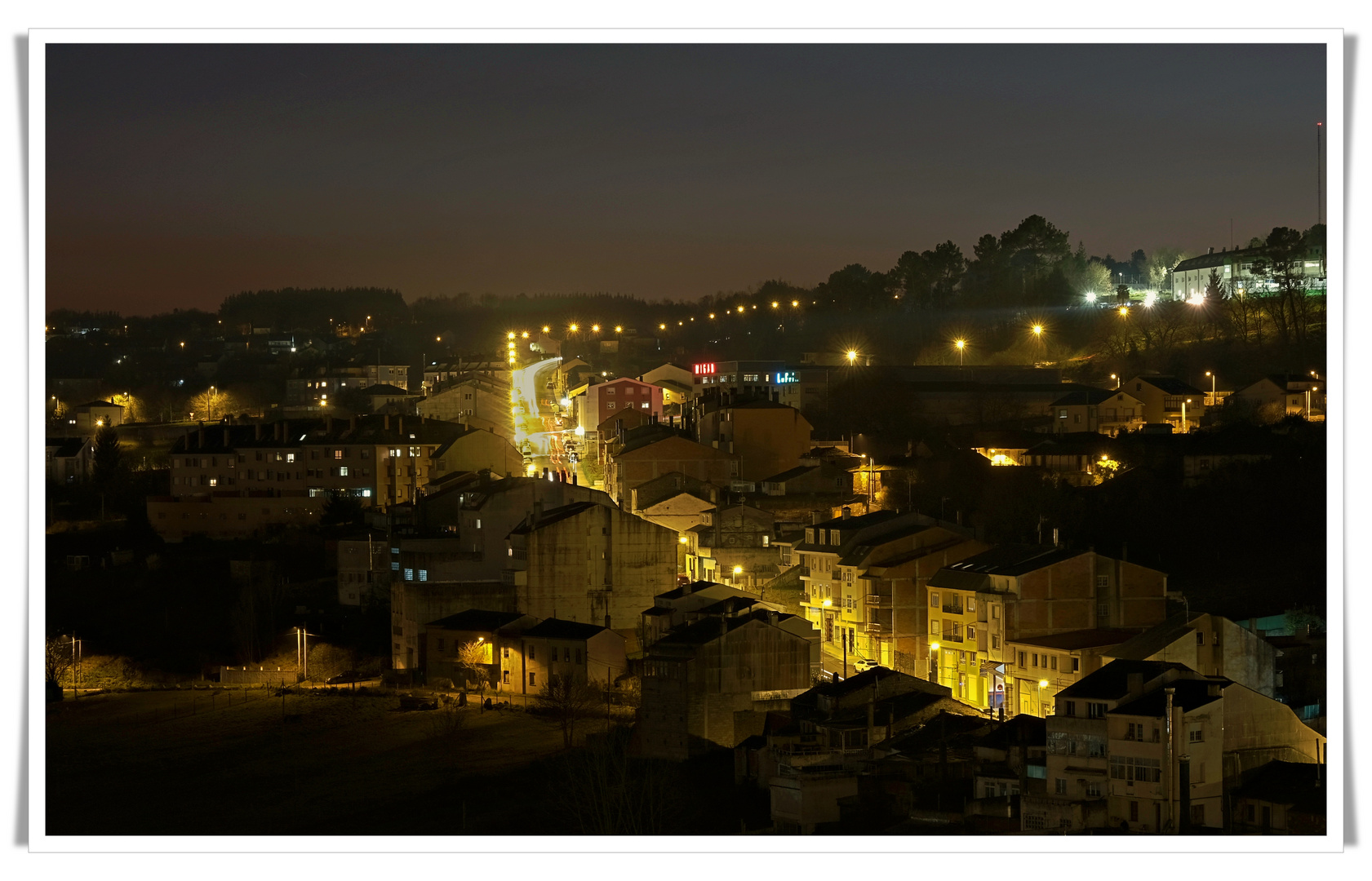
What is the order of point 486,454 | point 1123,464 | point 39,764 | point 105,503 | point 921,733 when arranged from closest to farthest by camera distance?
point 39,764 < point 921,733 < point 1123,464 < point 486,454 < point 105,503

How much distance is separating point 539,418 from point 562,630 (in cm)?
1833

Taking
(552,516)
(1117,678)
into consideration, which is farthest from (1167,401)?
(1117,678)

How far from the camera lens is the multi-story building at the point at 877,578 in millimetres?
15492

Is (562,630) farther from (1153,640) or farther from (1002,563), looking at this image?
(1153,640)

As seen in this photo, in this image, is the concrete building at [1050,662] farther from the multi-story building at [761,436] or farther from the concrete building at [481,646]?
the multi-story building at [761,436]

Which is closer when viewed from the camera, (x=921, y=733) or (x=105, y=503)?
(x=921, y=733)

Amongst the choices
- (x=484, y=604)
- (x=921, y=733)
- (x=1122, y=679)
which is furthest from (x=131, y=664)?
(x=1122, y=679)

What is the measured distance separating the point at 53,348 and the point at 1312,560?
25.9 metres

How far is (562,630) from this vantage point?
51.5 ft

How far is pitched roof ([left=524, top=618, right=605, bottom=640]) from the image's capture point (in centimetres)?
1545

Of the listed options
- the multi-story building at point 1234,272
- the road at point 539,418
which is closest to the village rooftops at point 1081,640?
the road at point 539,418

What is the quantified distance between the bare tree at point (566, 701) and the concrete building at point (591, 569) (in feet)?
5.59
